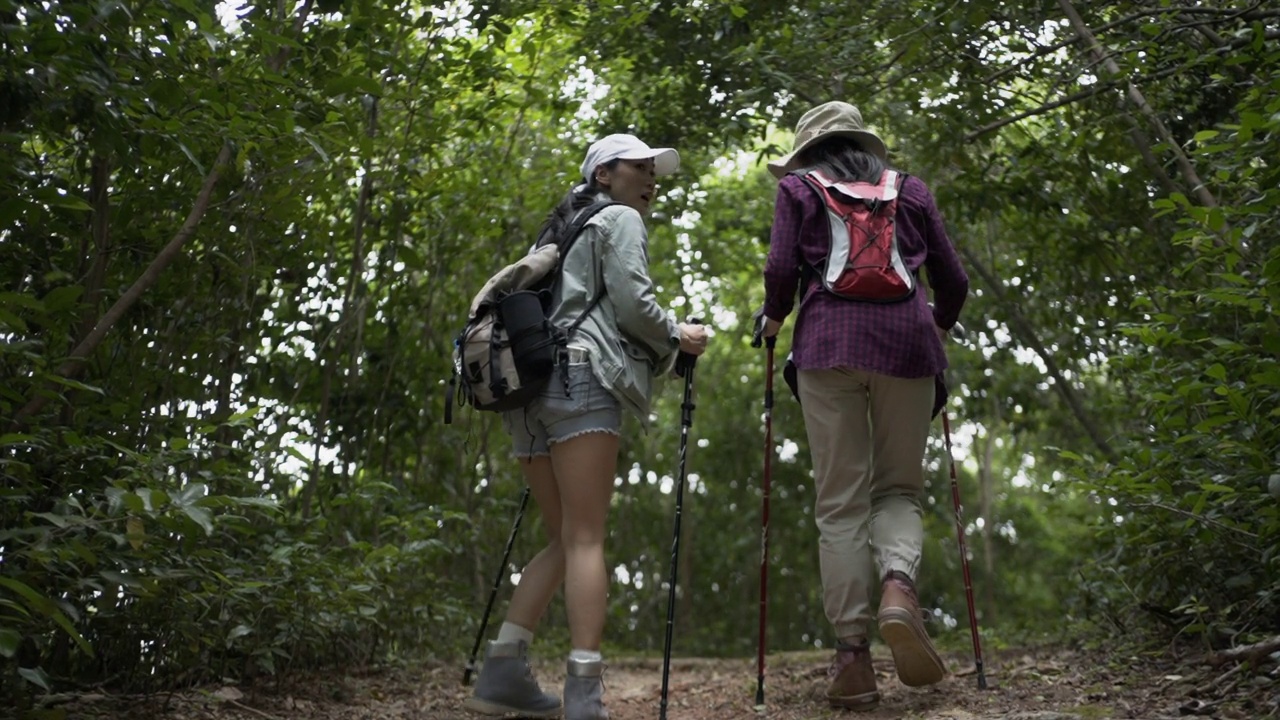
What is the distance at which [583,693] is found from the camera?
163 inches

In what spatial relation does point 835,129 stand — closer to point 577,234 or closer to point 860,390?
point 860,390

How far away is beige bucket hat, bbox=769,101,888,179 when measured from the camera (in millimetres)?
4793

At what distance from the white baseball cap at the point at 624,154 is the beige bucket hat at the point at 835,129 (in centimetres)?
47

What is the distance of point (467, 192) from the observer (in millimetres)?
6820

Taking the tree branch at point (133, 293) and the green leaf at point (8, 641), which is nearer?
the green leaf at point (8, 641)

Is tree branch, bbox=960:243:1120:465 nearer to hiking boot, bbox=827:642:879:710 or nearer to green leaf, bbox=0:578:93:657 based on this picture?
hiking boot, bbox=827:642:879:710

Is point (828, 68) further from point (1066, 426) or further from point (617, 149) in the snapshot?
point (1066, 426)

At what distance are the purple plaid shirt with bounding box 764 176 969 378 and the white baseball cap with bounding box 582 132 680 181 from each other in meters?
0.44

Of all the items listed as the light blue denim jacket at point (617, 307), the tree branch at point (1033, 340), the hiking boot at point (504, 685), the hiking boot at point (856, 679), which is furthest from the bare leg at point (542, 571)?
the tree branch at point (1033, 340)

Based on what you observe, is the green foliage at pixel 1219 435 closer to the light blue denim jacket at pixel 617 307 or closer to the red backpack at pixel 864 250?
the red backpack at pixel 864 250

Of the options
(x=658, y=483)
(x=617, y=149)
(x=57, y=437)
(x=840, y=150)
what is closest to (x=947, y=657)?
(x=840, y=150)

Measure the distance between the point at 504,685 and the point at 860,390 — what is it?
169cm

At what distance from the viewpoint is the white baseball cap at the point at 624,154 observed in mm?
4602

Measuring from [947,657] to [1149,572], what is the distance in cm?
165
